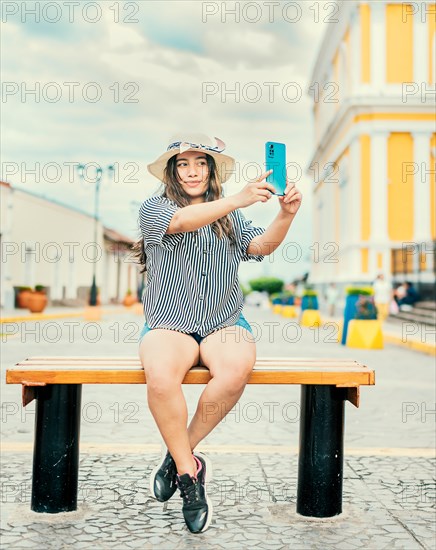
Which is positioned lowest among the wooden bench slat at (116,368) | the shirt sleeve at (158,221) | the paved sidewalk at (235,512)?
the paved sidewalk at (235,512)

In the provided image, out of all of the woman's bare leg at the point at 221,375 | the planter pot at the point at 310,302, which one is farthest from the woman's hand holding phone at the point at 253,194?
the planter pot at the point at 310,302

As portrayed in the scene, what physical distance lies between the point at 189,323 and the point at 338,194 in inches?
1389

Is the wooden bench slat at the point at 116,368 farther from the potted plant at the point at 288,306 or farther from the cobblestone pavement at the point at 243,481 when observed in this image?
the potted plant at the point at 288,306

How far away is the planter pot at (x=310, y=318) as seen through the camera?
2249cm

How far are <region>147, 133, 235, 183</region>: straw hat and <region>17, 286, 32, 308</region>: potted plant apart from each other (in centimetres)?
2785

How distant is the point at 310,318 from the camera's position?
2273cm

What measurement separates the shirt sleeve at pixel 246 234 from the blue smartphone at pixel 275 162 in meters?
0.47

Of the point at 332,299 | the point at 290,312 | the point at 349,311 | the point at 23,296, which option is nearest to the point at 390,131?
the point at 332,299

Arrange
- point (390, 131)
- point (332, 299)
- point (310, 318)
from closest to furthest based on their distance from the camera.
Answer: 1. point (310, 318)
2. point (332, 299)
3. point (390, 131)

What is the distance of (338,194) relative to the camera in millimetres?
37719

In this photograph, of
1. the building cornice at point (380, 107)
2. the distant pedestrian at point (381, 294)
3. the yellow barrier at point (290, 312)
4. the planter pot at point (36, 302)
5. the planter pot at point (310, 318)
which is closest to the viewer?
the planter pot at point (310, 318)

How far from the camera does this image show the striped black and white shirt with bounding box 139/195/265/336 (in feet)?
10.9

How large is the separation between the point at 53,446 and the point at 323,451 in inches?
49.0

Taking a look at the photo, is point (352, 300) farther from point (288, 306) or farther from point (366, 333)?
point (288, 306)
